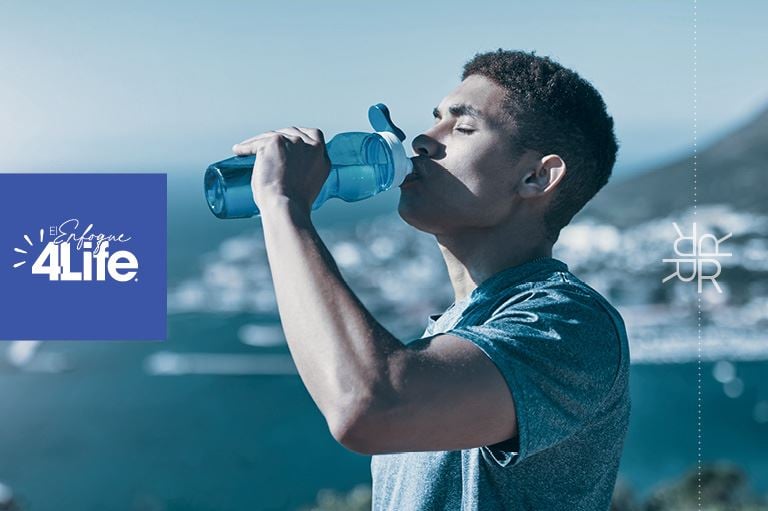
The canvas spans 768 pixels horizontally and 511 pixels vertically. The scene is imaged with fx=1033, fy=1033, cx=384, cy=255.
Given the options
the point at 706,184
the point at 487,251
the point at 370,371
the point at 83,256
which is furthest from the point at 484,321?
the point at 706,184

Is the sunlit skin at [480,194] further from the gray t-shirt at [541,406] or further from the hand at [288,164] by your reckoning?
the hand at [288,164]

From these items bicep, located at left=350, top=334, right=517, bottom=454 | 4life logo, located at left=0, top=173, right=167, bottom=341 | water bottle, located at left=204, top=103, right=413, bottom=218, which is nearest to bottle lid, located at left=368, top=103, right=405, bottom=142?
water bottle, located at left=204, top=103, right=413, bottom=218

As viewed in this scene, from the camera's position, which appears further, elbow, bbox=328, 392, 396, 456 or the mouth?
the mouth

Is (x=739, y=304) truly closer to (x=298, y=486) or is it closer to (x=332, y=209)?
(x=332, y=209)

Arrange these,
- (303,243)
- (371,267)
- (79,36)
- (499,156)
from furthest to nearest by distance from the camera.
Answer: (371,267) < (79,36) < (499,156) < (303,243)

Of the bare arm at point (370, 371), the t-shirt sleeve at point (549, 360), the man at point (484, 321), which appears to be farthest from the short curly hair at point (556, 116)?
the bare arm at point (370, 371)

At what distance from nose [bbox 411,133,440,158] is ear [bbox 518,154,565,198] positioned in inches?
3.6

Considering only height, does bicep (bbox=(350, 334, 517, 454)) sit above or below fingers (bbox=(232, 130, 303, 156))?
below

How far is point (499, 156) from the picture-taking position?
1.00 meters

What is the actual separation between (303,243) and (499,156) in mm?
291

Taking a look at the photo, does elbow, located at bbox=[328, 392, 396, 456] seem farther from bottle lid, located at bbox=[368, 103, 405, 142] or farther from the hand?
bottle lid, located at bbox=[368, 103, 405, 142]

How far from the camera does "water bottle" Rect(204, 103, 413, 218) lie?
98 cm

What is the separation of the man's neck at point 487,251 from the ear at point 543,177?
42 mm

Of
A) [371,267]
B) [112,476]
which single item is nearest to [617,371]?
[371,267]
